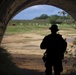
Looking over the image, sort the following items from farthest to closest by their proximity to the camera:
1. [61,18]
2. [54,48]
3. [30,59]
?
[61,18] < [30,59] < [54,48]

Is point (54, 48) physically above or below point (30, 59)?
above

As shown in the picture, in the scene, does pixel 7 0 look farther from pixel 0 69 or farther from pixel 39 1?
pixel 39 1

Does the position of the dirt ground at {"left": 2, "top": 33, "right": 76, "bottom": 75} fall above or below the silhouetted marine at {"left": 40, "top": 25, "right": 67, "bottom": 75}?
below

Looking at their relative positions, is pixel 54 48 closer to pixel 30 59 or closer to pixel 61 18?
pixel 30 59

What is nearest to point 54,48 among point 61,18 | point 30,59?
point 30,59

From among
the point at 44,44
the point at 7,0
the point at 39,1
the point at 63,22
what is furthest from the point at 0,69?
the point at 63,22

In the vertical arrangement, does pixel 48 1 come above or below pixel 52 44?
above

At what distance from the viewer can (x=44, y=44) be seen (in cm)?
841

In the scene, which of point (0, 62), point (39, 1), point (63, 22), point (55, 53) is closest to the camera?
point (55, 53)

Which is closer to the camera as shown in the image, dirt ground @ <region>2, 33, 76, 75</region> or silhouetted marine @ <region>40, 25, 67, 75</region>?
silhouetted marine @ <region>40, 25, 67, 75</region>

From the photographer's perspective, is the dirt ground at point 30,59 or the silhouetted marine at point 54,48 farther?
the dirt ground at point 30,59

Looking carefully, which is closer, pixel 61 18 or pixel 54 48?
pixel 54 48

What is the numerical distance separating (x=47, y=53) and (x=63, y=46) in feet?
1.40

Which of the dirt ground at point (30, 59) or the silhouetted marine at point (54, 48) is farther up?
the silhouetted marine at point (54, 48)
